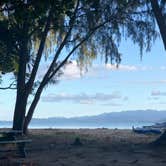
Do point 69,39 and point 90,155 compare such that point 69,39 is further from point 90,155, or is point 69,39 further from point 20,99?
point 90,155

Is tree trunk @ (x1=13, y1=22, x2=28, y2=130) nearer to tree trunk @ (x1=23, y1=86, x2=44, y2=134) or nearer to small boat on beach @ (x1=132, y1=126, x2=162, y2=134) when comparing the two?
tree trunk @ (x1=23, y1=86, x2=44, y2=134)

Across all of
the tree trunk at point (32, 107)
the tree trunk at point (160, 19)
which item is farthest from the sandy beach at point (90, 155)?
the tree trunk at point (32, 107)

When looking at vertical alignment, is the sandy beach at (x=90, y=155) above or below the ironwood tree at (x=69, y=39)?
below

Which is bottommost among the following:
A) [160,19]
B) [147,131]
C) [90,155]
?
[147,131]

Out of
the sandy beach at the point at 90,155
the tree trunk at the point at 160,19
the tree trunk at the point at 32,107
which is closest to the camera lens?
the sandy beach at the point at 90,155

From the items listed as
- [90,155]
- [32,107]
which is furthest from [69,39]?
[90,155]

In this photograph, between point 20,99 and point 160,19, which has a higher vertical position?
point 160,19

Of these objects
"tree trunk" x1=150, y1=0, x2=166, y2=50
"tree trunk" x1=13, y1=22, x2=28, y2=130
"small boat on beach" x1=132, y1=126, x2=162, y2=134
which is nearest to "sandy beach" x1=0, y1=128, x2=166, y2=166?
"tree trunk" x1=150, y1=0, x2=166, y2=50

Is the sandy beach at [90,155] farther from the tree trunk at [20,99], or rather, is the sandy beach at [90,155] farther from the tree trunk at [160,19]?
the tree trunk at [20,99]

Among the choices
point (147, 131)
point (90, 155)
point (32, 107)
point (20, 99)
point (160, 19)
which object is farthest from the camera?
point (147, 131)

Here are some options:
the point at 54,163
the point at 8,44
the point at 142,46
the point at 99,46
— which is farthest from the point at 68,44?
the point at 54,163

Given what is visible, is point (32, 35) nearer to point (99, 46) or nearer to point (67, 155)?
point (99, 46)

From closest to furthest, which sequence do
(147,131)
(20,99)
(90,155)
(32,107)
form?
1. (90,155)
2. (20,99)
3. (32,107)
4. (147,131)

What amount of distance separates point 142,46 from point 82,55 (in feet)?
12.7
